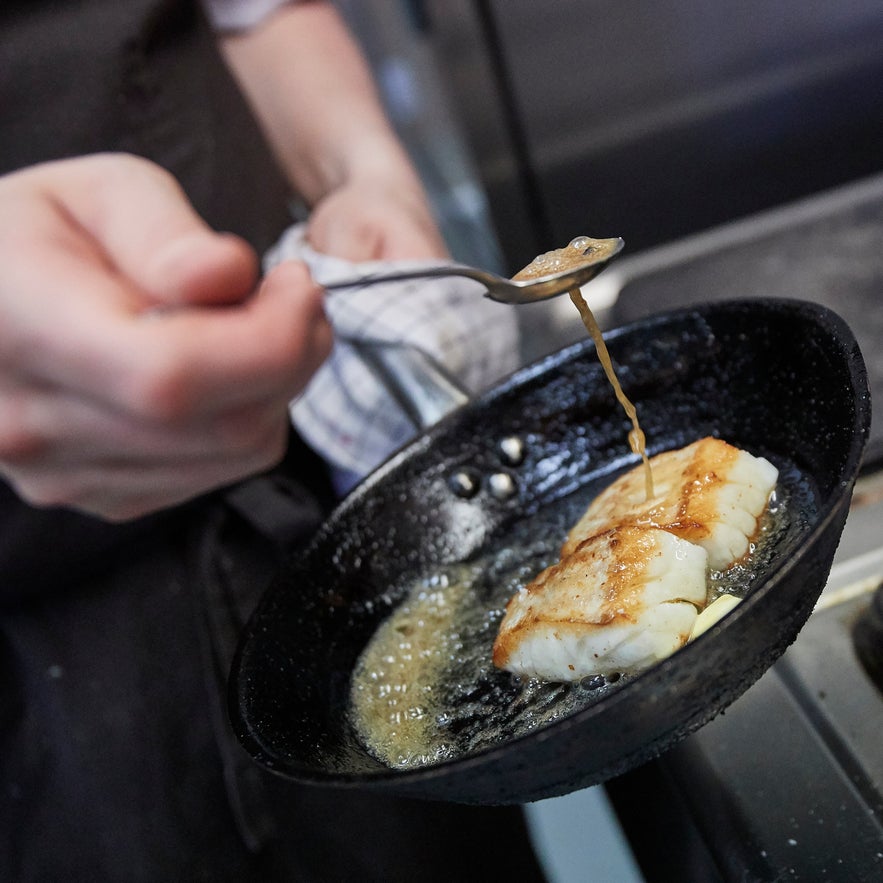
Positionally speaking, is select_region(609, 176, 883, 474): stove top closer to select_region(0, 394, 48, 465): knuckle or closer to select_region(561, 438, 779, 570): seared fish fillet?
select_region(561, 438, 779, 570): seared fish fillet

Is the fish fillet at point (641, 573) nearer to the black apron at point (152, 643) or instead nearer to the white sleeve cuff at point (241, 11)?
the black apron at point (152, 643)

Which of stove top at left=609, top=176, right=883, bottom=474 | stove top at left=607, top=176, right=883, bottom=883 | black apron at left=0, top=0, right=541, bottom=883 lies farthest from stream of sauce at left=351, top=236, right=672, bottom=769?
stove top at left=609, top=176, right=883, bottom=474

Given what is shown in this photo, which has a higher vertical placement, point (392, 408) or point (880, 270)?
Answer: point (392, 408)

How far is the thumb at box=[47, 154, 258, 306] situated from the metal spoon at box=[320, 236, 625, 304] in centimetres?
11

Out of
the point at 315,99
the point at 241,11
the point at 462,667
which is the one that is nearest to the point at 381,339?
the point at 462,667

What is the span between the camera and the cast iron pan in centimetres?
59

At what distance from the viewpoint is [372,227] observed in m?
1.32

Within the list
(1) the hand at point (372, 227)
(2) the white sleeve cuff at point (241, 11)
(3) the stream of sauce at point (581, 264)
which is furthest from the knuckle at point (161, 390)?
(2) the white sleeve cuff at point (241, 11)

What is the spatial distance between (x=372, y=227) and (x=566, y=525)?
1.87 ft

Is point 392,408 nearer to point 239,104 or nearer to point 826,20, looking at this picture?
point 239,104

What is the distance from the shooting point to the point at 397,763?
78cm

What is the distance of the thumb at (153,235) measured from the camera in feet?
2.21

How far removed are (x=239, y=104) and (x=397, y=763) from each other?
113 cm

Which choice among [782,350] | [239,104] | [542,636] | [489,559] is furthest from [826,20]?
[542,636]
